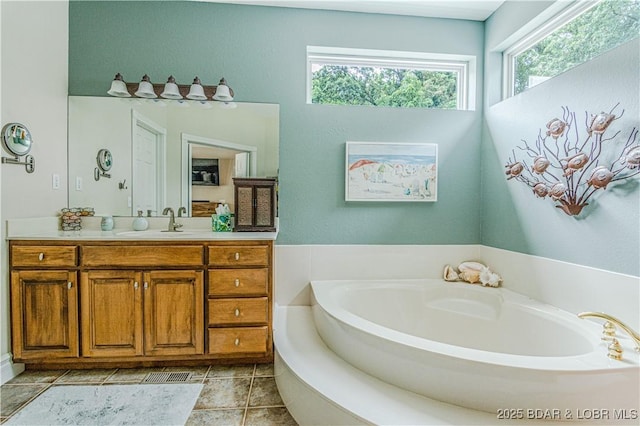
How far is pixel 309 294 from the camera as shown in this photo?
8.39 feet

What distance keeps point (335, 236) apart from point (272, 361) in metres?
1.02

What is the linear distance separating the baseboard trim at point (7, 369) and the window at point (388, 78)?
2.61 m

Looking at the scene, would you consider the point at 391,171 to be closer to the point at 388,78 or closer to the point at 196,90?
the point at 388,78

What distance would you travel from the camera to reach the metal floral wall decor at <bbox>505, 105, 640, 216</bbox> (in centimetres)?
158

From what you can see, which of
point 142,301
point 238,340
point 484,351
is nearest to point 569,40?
point 484,351

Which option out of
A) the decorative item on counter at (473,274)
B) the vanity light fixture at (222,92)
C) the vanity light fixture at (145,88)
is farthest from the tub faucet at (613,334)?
the vanity light fixture at (145,88)

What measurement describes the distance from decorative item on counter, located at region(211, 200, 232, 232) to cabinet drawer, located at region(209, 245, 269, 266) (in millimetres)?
433

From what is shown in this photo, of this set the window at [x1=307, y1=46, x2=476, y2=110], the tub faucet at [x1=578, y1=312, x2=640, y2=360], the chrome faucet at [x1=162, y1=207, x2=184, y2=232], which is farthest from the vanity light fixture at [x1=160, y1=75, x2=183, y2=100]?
the tub faucet at [x1=578, y1=312, x2=640, y2=360]

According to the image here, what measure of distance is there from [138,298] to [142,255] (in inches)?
10.5

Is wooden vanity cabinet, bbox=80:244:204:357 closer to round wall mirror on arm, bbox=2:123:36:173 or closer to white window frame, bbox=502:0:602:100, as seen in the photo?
round wall mirror on arm, bbox=2:123:36:173

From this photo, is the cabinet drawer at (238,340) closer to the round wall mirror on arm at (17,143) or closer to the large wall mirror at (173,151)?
the large wall mirror at (173,151)

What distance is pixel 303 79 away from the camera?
8.31ft

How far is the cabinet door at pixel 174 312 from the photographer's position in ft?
6.56

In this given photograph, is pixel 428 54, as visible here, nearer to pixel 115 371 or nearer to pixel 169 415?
pixel 169 415
